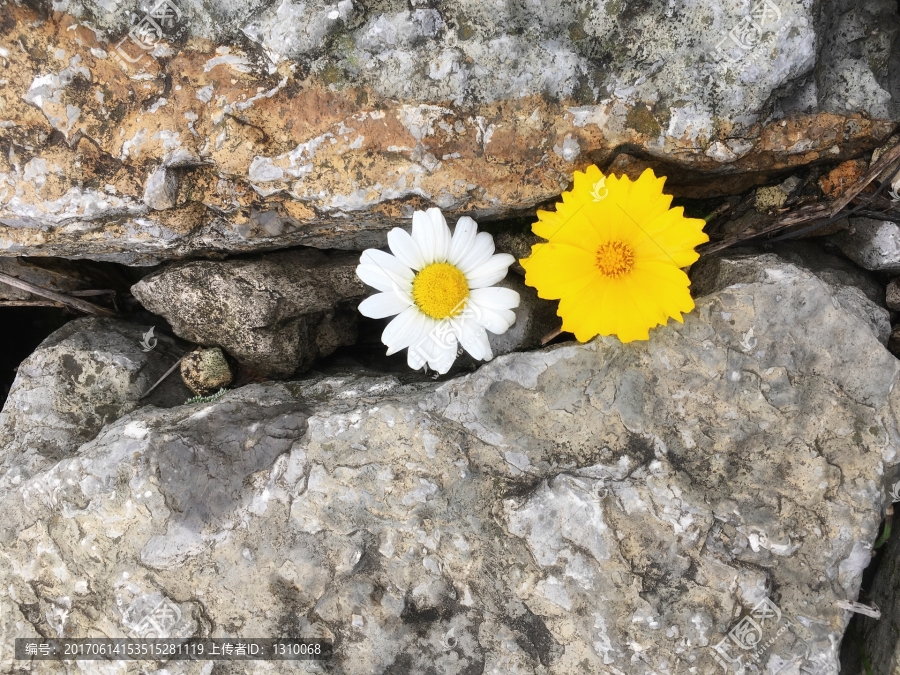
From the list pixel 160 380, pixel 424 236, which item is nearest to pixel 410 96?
pixel 424 236

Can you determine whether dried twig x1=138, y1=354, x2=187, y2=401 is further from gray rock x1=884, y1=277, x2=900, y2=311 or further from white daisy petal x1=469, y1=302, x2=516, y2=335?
gray rock x1=884, y1=277, x2=900, y2=311

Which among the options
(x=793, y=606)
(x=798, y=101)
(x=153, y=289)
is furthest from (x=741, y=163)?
(x=153, y=289)

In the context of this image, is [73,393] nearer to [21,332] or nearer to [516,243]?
[21,332]

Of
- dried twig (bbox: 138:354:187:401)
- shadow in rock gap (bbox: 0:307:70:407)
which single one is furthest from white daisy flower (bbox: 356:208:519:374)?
shadow in rock gap (bbox: 0:307:70:407)

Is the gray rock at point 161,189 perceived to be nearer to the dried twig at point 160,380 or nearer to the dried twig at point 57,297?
the dried twig at point 160,380

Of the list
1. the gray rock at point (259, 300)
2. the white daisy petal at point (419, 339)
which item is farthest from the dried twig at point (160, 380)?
the white daisy petal at point (419, 339)

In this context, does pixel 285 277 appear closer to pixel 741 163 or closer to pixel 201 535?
pixel 201 535
